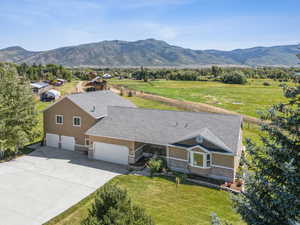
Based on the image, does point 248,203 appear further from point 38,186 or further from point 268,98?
point 268,98

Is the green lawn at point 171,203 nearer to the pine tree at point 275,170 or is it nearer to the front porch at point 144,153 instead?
the front porch at point 144,153

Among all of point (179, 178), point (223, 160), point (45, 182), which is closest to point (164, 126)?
point (179, 178)

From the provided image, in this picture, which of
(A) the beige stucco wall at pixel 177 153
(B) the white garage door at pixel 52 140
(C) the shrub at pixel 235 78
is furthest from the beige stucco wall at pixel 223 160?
(C) the shrub at pixel 235 78

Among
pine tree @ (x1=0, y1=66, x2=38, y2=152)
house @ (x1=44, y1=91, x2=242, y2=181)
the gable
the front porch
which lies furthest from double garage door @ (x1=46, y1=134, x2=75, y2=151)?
the front porch

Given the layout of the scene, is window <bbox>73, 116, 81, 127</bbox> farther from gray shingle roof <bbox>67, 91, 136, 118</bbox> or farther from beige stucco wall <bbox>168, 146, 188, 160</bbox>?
beige stucco wall <bbox>168, 146, 188, 160</bbox>

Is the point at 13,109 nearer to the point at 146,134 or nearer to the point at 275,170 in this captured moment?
the point at 146,134

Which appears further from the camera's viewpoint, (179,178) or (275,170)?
(179,178)
